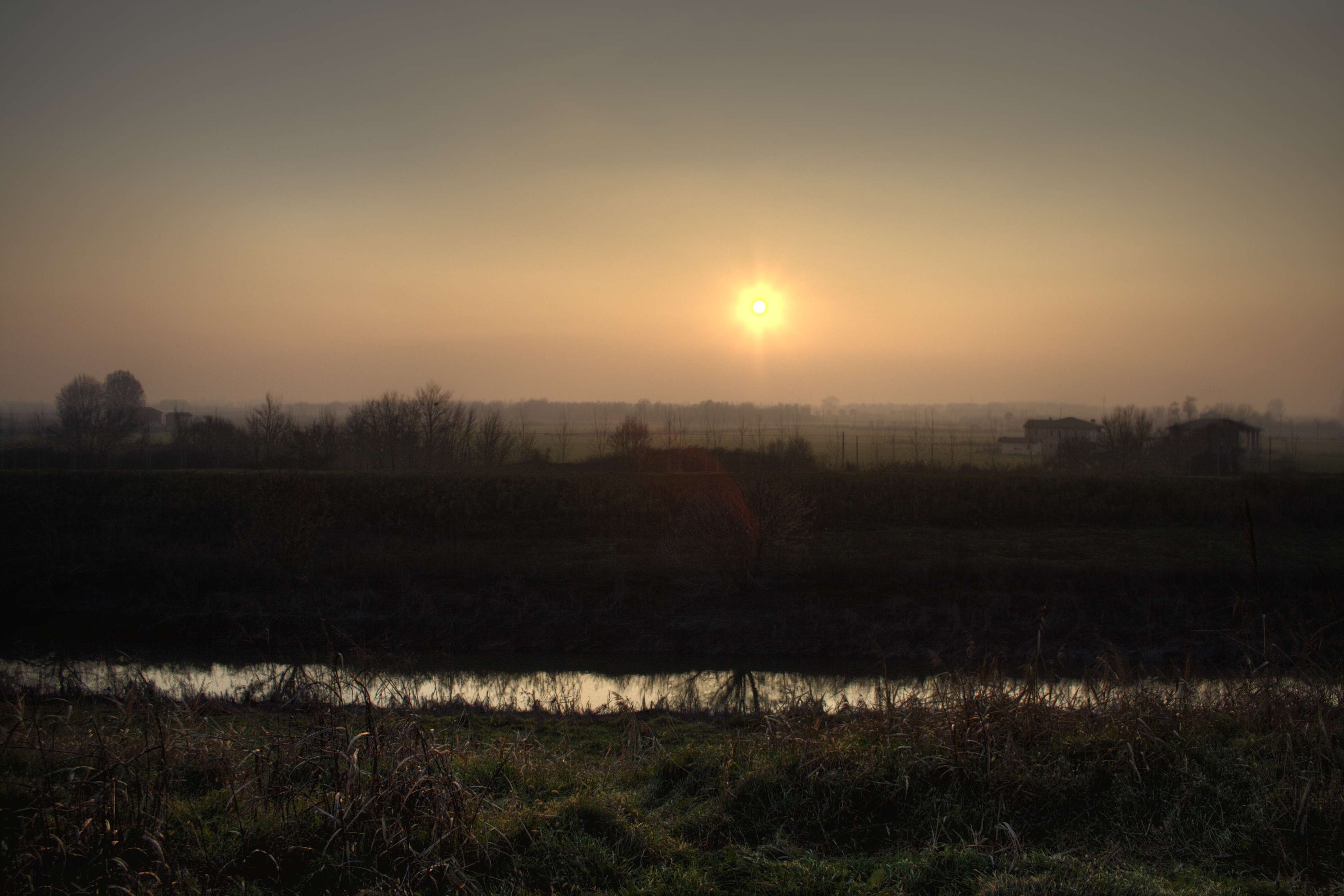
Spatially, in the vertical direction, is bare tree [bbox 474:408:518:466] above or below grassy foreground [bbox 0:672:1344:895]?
above

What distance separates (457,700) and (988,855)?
13.6m

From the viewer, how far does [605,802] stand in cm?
534

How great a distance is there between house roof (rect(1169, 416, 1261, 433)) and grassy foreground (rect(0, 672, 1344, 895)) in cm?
5757

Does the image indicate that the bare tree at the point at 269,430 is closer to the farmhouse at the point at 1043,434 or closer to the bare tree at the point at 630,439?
the bare tree at the point at 630,439

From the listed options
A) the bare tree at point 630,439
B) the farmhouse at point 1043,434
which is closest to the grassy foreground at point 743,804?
the bare tree at point 630,439

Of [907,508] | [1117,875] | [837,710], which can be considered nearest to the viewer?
[1117,875]

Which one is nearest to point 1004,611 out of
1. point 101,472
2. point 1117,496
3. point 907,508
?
point 907,508

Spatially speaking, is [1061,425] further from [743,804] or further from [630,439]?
[743,804]

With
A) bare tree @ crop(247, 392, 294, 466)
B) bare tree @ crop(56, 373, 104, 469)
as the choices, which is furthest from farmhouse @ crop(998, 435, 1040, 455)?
bare tree @ crop(56, 373, 104, 469)

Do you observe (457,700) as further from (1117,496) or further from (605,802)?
(1117,496)

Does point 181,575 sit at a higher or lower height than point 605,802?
lower

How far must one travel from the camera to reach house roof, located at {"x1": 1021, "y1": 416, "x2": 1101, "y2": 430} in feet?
248

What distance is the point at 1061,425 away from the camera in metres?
76.3

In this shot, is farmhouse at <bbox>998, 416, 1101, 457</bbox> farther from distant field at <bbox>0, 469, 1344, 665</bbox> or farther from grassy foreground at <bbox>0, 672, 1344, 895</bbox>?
grassy foreground at <bbox>0, 672, 1344, 895</bbox>
